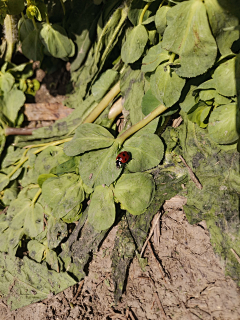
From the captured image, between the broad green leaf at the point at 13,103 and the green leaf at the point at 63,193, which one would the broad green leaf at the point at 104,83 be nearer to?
the green leaf at the point at 63,193

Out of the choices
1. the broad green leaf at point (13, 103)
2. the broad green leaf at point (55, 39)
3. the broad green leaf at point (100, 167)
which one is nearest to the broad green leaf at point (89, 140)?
the broad green leaf at point (100, 167)

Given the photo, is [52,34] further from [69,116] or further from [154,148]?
[154,148]

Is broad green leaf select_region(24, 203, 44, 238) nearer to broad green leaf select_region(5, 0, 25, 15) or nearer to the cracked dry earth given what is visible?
the cracked dry earth

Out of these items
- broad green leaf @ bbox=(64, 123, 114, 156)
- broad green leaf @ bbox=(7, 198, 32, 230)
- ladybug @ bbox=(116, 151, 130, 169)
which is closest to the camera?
ladybug @ bbox=(116, 151, 130, 169)

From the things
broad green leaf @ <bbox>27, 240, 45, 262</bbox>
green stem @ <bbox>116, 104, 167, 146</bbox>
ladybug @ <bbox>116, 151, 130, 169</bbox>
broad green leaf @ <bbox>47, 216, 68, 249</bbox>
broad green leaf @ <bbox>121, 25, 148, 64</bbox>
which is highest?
broad green leaf @ <bbox>121, 25, 148, 64</bbox>

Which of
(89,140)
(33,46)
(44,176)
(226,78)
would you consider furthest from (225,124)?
(33,46)

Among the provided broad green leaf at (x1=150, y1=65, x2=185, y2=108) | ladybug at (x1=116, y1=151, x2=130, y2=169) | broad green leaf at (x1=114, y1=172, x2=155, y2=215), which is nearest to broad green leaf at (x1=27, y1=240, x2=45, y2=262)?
broad green leaf at (x1=114, y1=172, x2=155, y2=215)
